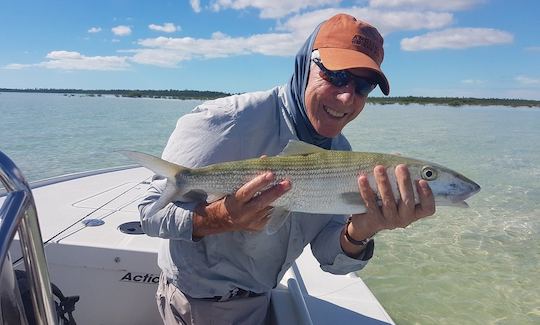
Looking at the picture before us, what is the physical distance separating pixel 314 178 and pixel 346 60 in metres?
0.71

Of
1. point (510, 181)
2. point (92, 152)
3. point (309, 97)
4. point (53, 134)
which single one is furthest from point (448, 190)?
point (53, 134)

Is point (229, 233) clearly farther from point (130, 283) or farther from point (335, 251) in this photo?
point (130, 283)

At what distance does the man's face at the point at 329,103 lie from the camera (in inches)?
101

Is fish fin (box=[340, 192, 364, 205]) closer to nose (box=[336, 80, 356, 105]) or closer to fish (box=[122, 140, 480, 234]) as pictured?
fish (box=[122, 140, 480, 234])

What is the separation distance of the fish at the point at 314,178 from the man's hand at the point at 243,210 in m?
0.07

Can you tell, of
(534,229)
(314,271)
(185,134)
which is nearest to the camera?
(185,134)

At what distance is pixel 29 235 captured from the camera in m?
1.59

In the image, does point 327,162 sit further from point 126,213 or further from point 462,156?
point 462,156

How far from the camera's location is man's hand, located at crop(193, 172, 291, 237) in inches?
88.9

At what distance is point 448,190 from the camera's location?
8.02 feet

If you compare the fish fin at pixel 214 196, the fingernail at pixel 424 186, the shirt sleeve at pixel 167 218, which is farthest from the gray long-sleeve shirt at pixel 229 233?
the fingernail at pixel 424 186

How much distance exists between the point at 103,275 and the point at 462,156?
796 inches

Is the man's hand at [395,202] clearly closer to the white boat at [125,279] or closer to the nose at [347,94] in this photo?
the nose at [347,94]

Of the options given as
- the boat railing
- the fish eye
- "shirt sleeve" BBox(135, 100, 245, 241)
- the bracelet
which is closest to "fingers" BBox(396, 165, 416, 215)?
the fish eye
